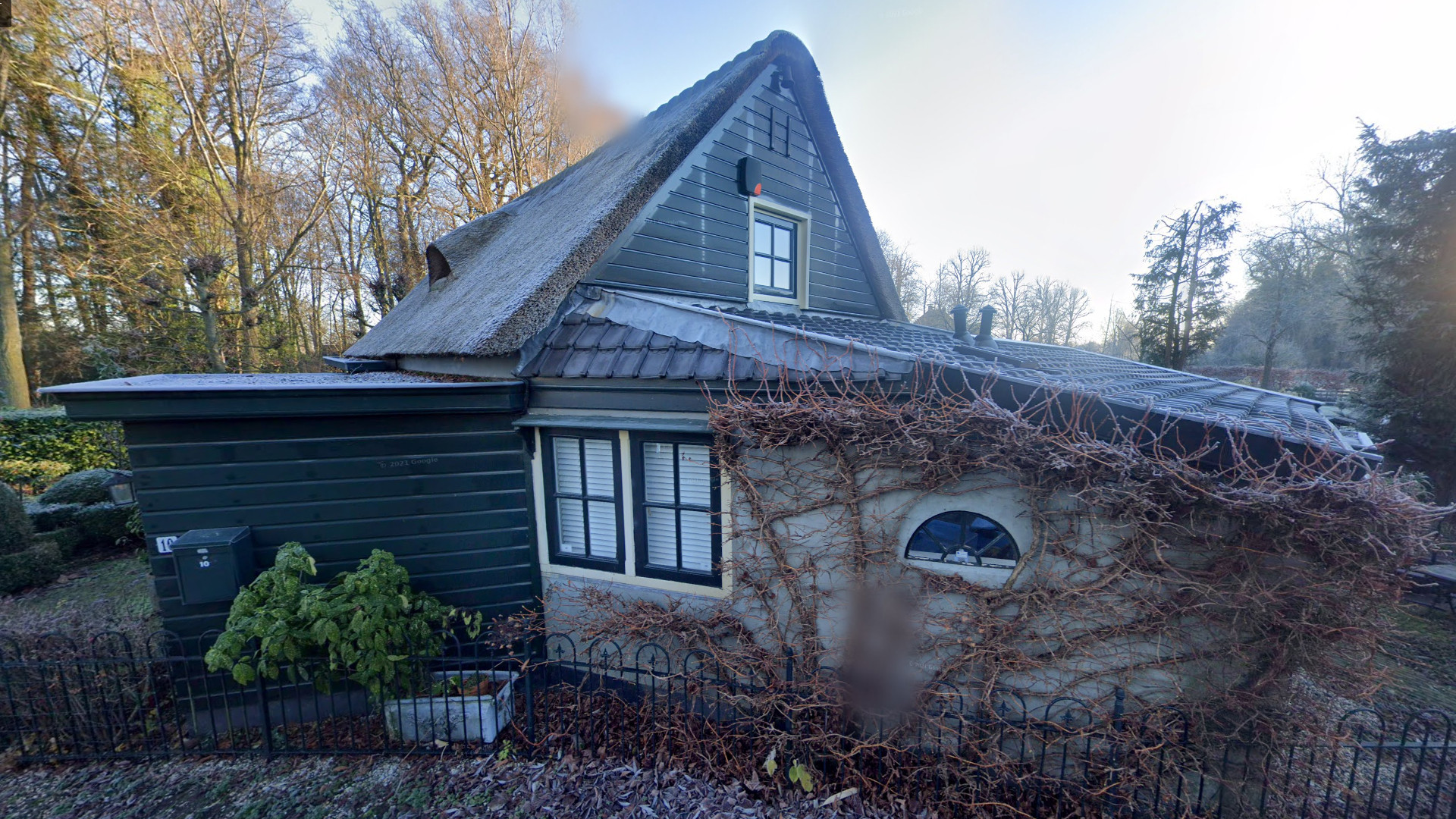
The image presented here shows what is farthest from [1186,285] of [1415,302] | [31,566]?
[31,566]

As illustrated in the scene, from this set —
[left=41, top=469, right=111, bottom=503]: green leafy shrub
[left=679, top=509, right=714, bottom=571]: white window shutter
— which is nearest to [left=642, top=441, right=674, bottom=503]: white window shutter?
[left=679, top=509, right=714, bottom=571]: white window shutter

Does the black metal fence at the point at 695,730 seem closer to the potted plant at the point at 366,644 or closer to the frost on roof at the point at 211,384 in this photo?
the potted plant at the point at 366,644

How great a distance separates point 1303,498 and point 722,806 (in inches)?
163

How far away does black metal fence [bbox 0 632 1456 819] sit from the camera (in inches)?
138

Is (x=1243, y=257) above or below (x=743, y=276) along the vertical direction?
above

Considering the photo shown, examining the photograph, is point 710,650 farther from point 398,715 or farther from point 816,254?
point 816,254

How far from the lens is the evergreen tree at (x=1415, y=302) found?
9773 mm

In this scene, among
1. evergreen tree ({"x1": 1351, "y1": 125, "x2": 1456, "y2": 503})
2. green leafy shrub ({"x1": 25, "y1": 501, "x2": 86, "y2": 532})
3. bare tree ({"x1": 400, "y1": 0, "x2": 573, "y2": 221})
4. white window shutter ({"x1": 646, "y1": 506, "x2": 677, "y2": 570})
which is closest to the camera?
white window shutter ({"x1": 646, "y1": 506, "x2": 677, "y2": 570})

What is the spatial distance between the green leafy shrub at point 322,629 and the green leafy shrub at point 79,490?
7.98 metres

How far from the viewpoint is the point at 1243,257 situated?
1988 centimetres

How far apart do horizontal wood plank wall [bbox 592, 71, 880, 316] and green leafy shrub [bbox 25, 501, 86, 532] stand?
33.1 ft

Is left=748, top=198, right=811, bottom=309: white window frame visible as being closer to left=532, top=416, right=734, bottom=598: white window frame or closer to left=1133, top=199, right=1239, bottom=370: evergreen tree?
left=532, top=416, right=734, bottom=598: white window frame

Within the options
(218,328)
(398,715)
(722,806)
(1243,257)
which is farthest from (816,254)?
(1243,257)

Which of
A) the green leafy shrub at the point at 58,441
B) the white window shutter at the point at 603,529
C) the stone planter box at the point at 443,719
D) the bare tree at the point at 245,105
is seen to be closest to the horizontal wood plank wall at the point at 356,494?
the white window shutter at the point at 603,529
